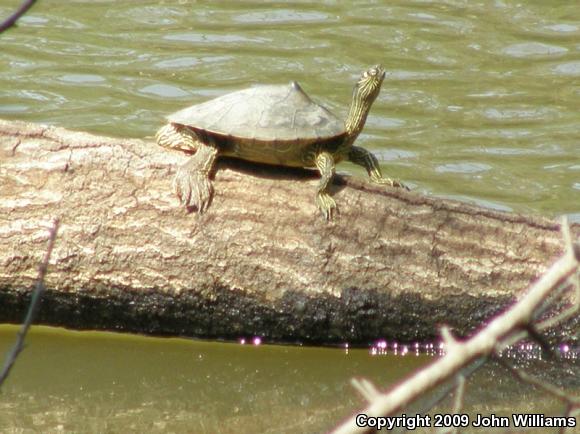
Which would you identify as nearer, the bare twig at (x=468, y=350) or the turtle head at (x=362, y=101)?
the bare twig at (x=468, y=350)

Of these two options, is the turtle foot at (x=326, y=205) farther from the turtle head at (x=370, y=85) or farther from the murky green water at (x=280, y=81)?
the turtle head at (x=370, y=85)

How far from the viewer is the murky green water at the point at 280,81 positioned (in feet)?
16.1

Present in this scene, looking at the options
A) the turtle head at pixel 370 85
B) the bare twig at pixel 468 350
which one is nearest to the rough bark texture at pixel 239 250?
the turtle head at pixel 370 85

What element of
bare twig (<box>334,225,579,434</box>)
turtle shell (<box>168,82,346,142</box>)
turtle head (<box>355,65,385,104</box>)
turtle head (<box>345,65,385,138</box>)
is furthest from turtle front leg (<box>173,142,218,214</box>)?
bare twig (<box>334,225,579,434</box>)

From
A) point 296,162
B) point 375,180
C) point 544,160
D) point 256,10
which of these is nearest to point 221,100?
point 296,162

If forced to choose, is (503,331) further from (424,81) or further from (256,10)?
(256,10)

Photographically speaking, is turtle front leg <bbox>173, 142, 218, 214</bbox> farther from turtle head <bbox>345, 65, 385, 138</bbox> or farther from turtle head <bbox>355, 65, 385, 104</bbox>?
turtle head <bbox>355, 65, 385, 104</bbox>

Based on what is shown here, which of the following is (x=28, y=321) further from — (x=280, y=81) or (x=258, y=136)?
(x=280, y=81)

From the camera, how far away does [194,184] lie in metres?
4.92

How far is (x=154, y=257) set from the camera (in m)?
4.93

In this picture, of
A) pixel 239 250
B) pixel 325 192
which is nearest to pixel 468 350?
pixel 239 250

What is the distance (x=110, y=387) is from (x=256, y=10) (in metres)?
5.90

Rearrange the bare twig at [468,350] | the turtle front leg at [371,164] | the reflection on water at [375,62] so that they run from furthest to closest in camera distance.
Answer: the reflection on water at [375,62], the turtle front leg at [371,164], the bare twig at [468,350]

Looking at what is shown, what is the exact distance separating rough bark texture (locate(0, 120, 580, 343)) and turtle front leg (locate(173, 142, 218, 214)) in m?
0.04
